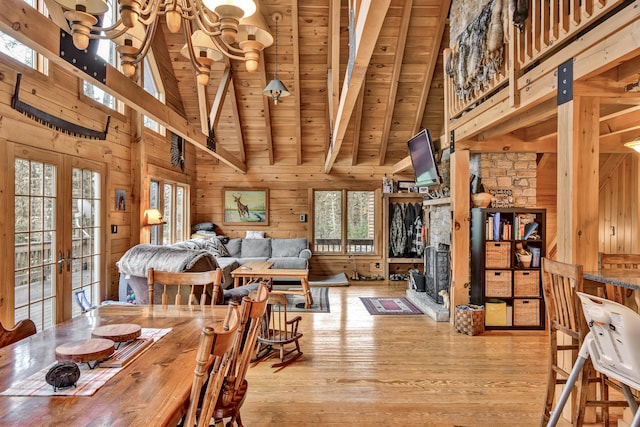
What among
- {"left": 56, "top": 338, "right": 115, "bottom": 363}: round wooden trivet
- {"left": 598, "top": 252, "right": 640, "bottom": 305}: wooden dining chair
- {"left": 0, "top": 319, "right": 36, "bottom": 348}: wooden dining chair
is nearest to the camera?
{"left": 56, "top": 338, "right": 115, "bottom": 363}: round wooden trivet

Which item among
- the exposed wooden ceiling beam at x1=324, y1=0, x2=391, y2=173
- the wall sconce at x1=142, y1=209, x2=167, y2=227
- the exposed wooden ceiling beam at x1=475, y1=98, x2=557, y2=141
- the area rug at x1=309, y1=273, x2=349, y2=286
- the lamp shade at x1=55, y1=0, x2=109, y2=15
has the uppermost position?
the exposed wooden ceiling beam at x1=324, y1=0, x2=391, y2=173

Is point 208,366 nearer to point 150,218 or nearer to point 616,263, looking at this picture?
point 616,263

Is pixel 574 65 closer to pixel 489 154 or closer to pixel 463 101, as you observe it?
pixel 463 101

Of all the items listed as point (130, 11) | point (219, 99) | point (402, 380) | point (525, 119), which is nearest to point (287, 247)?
point (219, 99)

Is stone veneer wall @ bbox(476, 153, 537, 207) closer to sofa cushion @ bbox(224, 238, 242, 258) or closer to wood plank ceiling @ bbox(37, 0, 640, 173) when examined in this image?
wood plank ceiling @ bbox(37, 0, 640, 173)

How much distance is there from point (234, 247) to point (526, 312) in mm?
5570

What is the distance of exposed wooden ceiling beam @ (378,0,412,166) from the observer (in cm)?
544

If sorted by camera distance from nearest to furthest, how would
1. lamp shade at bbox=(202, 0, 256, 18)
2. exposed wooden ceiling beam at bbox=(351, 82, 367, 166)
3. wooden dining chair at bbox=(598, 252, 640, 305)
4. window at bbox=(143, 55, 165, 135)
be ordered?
lamp shade at bbox=(202, 0, 256, 18)
wooden dining chair at bbox=(598, 252, 640, 305)
window at bbox=(143, 55, 165, 135)
exposed wooden ceiling beam at bbox=(351, 82, 367, 166)

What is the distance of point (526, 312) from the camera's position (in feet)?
14.9

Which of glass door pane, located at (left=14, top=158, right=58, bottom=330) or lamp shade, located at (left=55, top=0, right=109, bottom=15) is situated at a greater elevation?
lamp shade, located at (left=55, top=0, right=109, bottom=15)

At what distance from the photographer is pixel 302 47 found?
20.9ft

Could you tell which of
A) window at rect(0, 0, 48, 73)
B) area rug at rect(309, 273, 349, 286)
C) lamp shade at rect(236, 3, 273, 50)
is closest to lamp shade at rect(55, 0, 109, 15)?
lamp shade at rect(236, 3, 273, 50)

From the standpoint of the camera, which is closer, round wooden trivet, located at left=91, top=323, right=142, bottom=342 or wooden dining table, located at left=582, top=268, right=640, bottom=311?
round wooden trivet, located at left=91, top=323, right=142, bottom=342

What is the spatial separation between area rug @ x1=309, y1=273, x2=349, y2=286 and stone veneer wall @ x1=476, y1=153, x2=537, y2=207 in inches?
138
